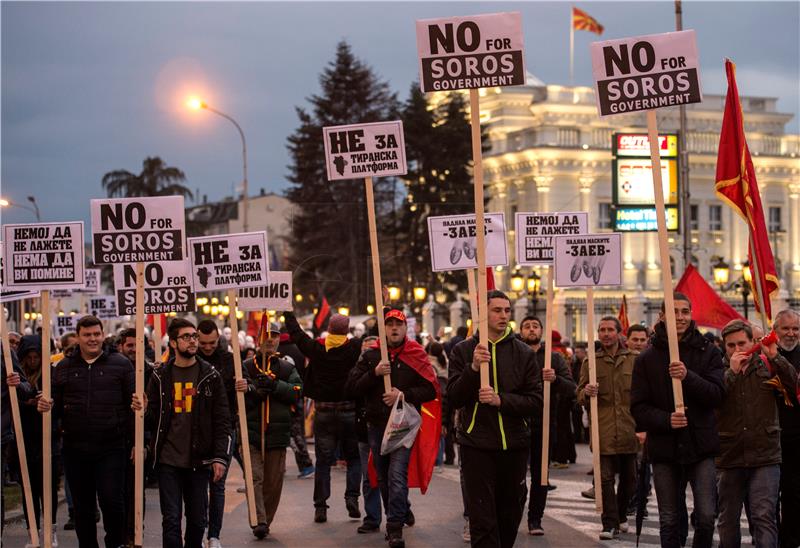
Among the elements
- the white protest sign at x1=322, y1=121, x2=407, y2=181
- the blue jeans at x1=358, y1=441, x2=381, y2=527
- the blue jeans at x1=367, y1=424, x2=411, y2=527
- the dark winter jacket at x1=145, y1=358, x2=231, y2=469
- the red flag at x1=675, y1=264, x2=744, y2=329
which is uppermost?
the white protest sign at x1=322, y1=121, x2=407, y2=181

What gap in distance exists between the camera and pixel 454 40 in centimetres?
1081

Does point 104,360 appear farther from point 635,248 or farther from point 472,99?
point 635,248

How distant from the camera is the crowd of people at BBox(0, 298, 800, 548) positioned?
9.80 m

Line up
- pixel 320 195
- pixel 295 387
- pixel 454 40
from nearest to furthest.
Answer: pixel 454 40, pixel 295 387, pixel 320 195

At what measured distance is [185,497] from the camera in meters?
10.8

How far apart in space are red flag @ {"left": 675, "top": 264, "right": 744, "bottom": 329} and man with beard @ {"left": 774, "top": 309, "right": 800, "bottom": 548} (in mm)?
7155

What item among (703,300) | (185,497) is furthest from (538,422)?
(703,300)

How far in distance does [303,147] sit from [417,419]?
60.9 metres

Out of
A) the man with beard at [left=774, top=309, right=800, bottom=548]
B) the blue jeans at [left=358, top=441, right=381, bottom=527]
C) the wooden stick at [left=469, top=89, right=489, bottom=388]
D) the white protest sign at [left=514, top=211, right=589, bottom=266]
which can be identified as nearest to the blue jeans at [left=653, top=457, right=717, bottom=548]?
the man with beard at [left=774, top=309, right=800, bottom=548]

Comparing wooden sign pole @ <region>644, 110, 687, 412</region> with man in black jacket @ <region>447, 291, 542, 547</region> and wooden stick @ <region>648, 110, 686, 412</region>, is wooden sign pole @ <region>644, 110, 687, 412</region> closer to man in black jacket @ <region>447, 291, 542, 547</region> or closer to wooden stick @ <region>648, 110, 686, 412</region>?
wooden stick @ <region>648, 110, 686, 412</region>

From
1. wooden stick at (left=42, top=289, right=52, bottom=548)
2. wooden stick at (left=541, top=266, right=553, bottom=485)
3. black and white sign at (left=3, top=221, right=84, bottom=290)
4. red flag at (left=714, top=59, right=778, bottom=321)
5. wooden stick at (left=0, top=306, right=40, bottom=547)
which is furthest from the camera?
wooden stick at (left=541, top=266, right=553, bottom=485)

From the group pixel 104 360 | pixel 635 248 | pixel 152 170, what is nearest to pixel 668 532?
pixel 104 360

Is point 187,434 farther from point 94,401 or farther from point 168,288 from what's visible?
point 168,288

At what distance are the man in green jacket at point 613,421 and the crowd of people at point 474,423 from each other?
0.02m
